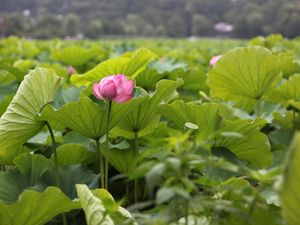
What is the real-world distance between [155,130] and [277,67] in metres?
0.26

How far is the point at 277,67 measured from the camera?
920mm

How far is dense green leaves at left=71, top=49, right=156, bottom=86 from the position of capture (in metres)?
0.95

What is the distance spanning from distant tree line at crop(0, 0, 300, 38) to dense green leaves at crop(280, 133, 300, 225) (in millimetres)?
13067

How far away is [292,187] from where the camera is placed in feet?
1.23

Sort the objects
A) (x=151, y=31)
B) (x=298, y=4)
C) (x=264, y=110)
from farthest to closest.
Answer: (x=151, y=31)
(x=298, y=4)
(x=264, y=110)

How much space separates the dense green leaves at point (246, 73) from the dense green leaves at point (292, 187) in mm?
550

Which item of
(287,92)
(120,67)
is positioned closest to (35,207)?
(120,67)

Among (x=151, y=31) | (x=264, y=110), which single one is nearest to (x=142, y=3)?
(x=151, y=31)

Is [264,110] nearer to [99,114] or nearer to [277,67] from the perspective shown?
[277,67]

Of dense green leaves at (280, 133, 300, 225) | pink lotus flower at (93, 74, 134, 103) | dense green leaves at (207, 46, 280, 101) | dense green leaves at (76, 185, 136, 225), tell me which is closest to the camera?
dense green leaves at (280, 133, 300, 225)

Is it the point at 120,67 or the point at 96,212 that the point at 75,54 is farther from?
the point at 96,212

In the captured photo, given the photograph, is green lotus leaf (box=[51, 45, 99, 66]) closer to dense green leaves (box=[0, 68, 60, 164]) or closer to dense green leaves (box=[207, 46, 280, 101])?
dense green leaves (box=[207, 46, 280, 101])

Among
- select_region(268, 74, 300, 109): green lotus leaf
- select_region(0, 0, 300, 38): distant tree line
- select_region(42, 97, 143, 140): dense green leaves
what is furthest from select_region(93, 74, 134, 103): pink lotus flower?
select_region(0, 0, 300, 38): distant tree line

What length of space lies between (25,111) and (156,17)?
828 inches
